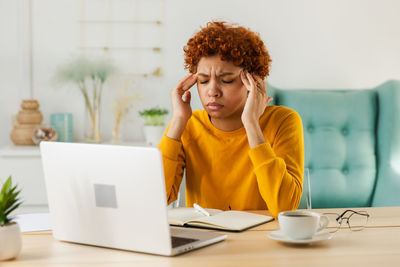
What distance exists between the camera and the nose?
1.65 m

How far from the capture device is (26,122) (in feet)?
9.63

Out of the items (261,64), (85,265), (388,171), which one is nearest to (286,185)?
(261,64)

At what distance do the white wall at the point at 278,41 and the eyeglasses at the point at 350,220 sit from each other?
1.70 meters

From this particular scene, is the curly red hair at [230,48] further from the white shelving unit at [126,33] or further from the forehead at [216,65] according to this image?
the white shelving unit at [126,33]

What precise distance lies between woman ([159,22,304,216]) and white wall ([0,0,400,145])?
1326 mm

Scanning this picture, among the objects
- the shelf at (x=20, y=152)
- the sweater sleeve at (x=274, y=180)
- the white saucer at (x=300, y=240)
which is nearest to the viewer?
the white saucer at (x=300, y=240)

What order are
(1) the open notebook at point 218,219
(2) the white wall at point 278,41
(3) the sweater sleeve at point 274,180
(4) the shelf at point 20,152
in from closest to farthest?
(1) the open notebook at point 218,219 → (3) the sweater sleeve at point 274,180 → (4) the shelf at point 20,152 → (2) the white wall at point 278,41

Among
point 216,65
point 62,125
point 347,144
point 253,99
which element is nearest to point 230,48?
point 216,65

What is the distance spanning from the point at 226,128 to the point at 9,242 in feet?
3.04

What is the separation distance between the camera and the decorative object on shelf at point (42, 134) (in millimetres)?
2850

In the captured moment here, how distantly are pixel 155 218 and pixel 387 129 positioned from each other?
1.80 m

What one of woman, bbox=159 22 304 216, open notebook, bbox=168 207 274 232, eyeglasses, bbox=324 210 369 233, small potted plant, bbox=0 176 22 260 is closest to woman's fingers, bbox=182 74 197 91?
woman, bbox=159 22 304 216

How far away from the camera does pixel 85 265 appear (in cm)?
99

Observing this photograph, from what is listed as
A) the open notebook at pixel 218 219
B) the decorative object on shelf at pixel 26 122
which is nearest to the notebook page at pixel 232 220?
the open notebook at pixel 218 219
